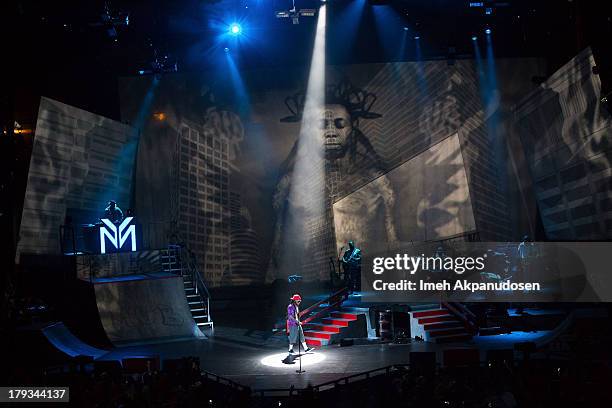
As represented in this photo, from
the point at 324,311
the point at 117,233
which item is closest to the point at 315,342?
the point at 324,311

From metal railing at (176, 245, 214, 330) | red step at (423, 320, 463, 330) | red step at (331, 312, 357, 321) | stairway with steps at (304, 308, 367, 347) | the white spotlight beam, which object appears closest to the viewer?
red step at (423, 320, 463, 330)

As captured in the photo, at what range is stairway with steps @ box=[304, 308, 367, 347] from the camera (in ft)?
53.3

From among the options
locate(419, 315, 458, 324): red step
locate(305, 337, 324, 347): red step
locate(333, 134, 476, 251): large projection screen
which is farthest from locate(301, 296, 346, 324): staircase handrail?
locate(333, 134, 476, 251): large projection screen

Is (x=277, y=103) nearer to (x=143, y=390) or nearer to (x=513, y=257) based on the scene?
(x=513, y=257)

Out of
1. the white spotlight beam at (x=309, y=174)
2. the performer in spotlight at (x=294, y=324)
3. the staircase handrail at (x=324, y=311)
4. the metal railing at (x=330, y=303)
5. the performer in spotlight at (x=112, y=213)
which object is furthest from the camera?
the white spotlight beam at (x=309, y=174)

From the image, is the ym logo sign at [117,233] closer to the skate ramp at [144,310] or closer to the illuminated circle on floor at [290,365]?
the skate ramp at [144,310]

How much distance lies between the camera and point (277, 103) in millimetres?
22219

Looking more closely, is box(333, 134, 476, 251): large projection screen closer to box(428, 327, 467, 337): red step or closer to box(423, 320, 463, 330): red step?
box(423, 320, 463, 330): red step

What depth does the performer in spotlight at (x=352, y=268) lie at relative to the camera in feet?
62.6

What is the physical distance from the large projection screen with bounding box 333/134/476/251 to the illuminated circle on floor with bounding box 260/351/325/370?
23.8 ft

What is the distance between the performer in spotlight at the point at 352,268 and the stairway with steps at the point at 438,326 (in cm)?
310

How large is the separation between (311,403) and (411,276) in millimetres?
10063

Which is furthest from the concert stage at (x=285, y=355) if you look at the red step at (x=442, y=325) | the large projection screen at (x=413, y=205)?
the large projection screen at (x=413, y=205)

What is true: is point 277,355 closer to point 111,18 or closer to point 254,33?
point 111,18
